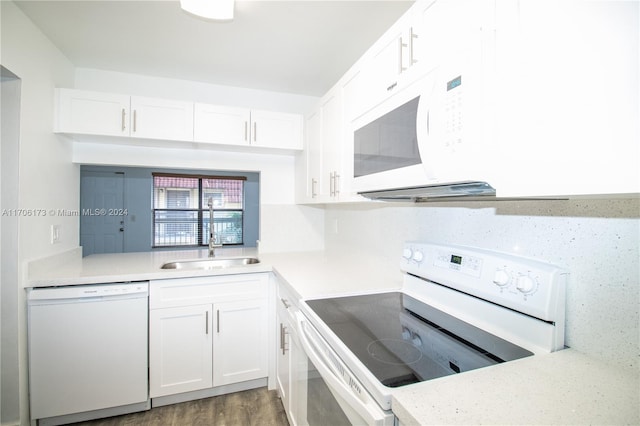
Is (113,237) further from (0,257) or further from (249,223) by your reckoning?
(0,257)

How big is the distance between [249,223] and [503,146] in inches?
131

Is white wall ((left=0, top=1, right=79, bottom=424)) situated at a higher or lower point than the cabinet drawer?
higher

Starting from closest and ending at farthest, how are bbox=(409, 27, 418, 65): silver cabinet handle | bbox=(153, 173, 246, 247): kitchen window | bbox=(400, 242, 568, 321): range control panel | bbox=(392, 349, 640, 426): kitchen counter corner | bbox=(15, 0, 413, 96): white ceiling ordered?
bbox=(392, 349, 640, 426): kitchen counter corner < bbox=(400, 242, 568, 321): range control panel < bbox=(409, 27, 418, 65): silver cabinet handle < bbox=(15, 0, 413, 96): white ceiling < bbox=(153, 173, 246, 247): kitchen window

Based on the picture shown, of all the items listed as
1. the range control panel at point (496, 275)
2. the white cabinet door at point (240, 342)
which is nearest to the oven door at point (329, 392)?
the range control panel at point (496, 275)

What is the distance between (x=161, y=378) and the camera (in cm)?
185

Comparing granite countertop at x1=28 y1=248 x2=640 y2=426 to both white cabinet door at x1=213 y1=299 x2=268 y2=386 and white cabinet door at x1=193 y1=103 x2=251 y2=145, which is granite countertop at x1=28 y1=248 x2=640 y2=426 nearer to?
white cabinet door at x1=213 y1=299 x2=268 y2=386

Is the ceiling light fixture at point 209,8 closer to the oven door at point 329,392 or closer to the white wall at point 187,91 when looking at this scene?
the white wall at point 187,91

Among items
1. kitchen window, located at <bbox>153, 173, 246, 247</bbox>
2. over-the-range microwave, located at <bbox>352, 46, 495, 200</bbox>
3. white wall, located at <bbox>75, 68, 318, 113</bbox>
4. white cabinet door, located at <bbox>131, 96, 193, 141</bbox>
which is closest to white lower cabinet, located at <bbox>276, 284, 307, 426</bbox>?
over-the-range microwave, located at <bbox>352, 46, 495, 200</bbox>

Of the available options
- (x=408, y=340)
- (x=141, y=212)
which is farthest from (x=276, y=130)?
(x=141, y=212)

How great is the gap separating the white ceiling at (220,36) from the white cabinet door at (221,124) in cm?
31

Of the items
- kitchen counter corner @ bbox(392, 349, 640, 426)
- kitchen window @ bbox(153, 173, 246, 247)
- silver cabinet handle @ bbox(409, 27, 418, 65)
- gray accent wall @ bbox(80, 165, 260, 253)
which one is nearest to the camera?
kitchen counter corner @ bbox(392, 349, 640, 426)

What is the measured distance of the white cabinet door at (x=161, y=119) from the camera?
6.77ft

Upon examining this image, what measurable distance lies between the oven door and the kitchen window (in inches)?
103

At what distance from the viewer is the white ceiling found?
1544mm
